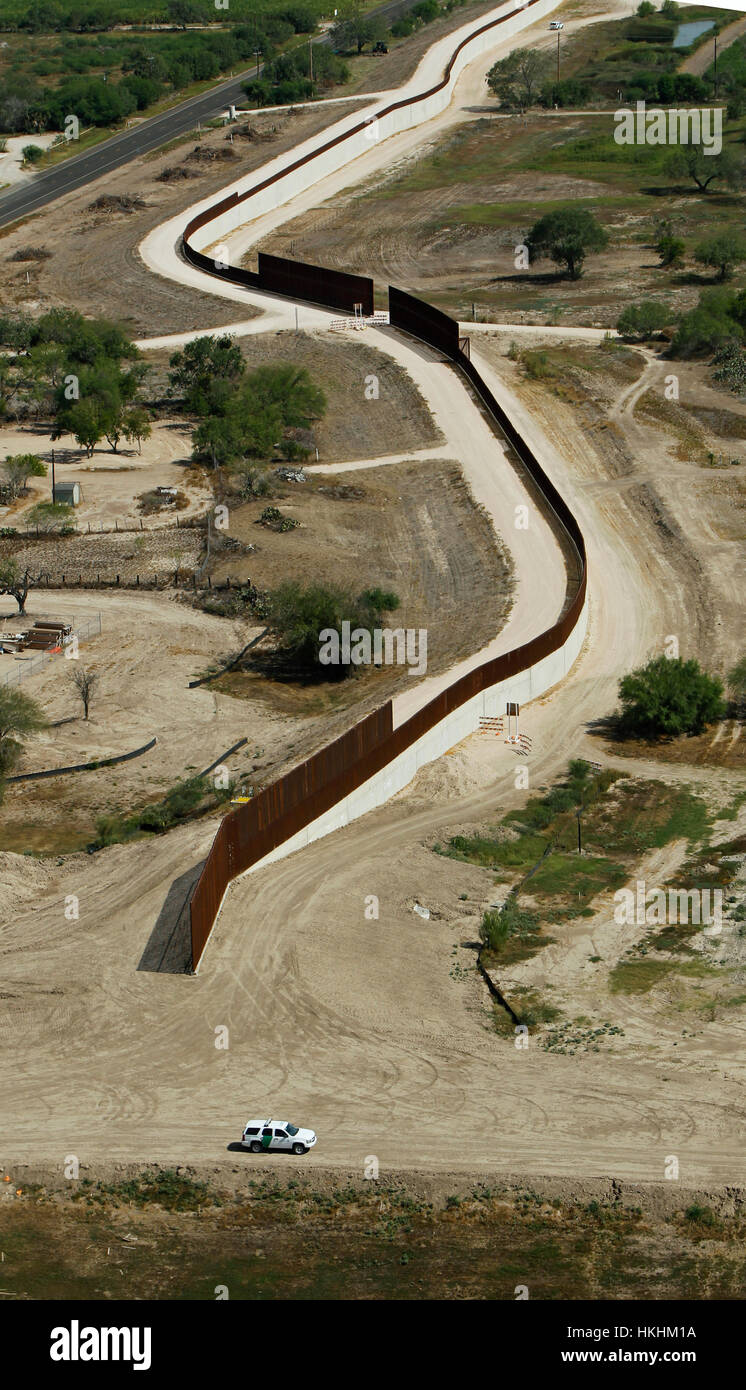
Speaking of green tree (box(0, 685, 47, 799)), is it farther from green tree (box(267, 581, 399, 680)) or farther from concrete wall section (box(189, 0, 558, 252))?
concrete wall section (box(189, 0, 558, 252))

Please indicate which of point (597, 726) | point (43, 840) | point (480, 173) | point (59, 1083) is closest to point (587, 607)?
point (597, 726)

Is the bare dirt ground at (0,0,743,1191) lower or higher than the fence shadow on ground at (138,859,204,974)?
lower

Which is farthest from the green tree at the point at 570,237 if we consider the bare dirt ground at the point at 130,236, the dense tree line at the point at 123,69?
the dense tree line at the point at 123,69

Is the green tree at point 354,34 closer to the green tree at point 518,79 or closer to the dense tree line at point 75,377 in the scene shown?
the green tree at point 518,79

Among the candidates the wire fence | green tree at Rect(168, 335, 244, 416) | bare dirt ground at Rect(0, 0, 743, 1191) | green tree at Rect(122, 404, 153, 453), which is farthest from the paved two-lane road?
bare dirt ground at Rect(0, 0, 743, 1191)

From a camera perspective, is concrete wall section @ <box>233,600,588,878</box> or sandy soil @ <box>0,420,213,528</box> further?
sandy soil @ <box>0,420,213,528</box>

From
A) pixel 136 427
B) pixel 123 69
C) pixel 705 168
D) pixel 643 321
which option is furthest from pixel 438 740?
pixel 123 69
